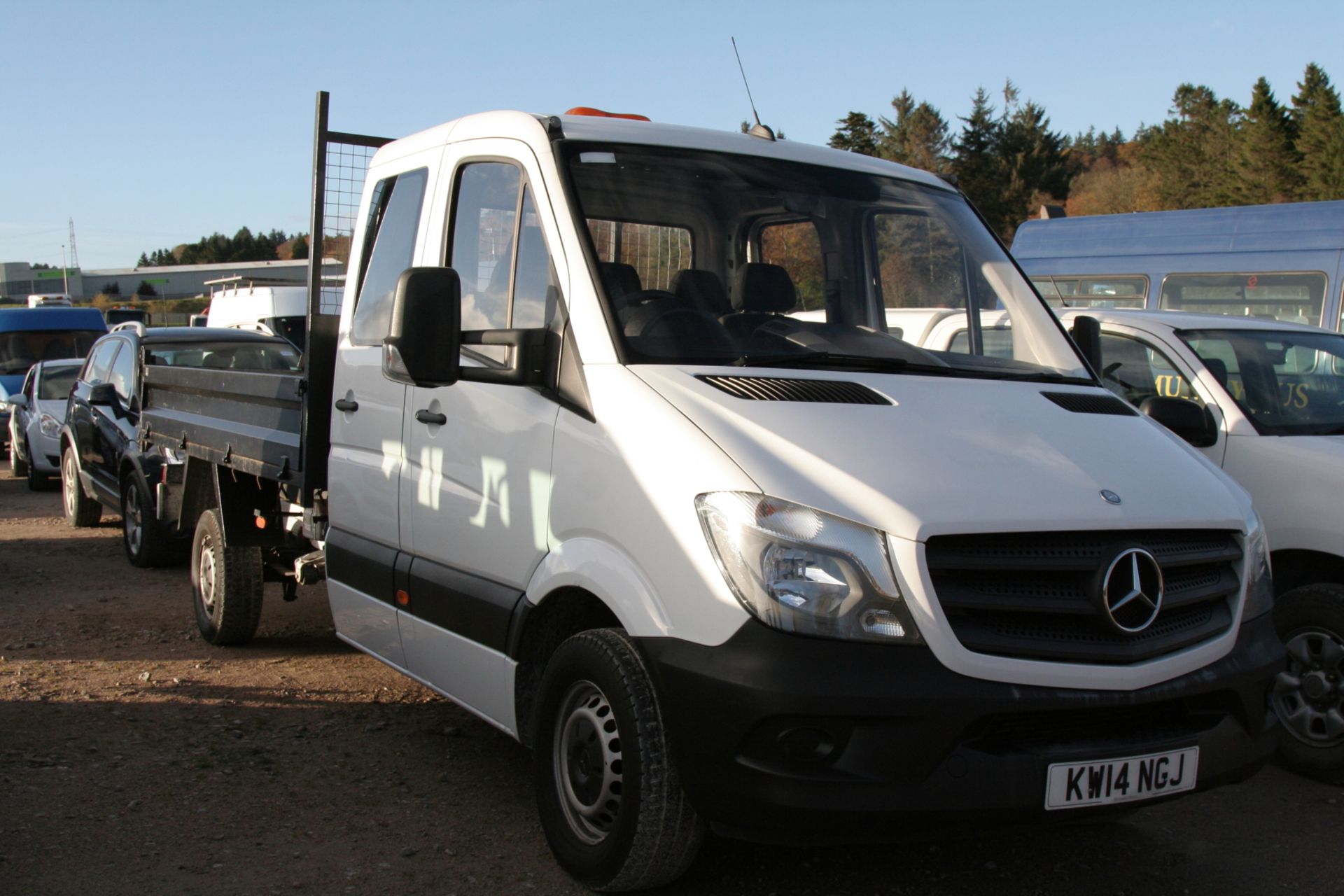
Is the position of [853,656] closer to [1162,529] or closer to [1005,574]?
[1005,574]

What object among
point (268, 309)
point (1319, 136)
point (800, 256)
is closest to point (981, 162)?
point (1319, 136)

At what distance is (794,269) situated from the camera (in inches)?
177

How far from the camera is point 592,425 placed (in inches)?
145

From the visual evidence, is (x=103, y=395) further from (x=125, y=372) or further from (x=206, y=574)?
(x=206, y=574)

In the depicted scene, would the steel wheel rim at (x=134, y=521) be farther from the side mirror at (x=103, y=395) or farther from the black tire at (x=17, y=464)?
the black tire at (x=17, y=464)

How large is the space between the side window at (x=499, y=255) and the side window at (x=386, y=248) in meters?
0.35

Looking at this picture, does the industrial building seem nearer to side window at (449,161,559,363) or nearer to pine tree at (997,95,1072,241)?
pine tree at (997,95,1072,241)

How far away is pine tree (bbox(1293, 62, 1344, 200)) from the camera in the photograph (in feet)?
177

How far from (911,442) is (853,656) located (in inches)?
26.3

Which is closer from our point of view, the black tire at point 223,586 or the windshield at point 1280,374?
the windshield at point 1280,374

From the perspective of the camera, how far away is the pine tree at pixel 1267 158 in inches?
2387

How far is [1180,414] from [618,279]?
2.25m

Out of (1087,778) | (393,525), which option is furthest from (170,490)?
(1087,778)

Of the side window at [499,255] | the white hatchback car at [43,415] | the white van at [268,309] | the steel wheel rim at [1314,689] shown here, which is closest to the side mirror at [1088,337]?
the steel wheel rim at [1314,689]
